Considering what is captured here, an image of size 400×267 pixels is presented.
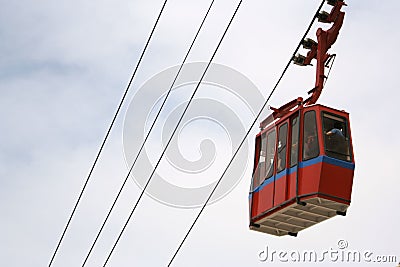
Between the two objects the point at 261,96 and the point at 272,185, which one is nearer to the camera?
the point at 272,185

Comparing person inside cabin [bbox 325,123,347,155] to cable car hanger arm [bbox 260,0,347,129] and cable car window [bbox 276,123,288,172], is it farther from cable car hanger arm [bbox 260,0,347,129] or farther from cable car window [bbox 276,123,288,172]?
cable car hanger arm [bbox 260,0,347,129]

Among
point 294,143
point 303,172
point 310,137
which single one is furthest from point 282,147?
point 303,172

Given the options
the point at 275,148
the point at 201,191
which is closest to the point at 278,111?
the point at 275,148

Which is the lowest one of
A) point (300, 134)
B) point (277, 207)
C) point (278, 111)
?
point (277, 207)

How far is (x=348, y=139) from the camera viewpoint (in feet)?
62.0

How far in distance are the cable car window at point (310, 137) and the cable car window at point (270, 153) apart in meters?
1.22

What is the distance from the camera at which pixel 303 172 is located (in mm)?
18297

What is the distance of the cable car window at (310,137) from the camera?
18.4m

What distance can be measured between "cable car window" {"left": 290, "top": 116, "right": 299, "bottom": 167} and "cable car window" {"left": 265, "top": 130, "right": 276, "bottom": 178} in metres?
0.84

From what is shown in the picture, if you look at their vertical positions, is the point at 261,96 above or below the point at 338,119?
above

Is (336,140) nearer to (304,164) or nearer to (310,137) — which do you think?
(310,137)

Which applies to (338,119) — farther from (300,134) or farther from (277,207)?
(277,207)

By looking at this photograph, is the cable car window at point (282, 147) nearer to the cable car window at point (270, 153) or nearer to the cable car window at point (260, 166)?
the cable car window at point (270, 153)

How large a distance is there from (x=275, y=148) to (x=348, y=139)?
5.50ft
